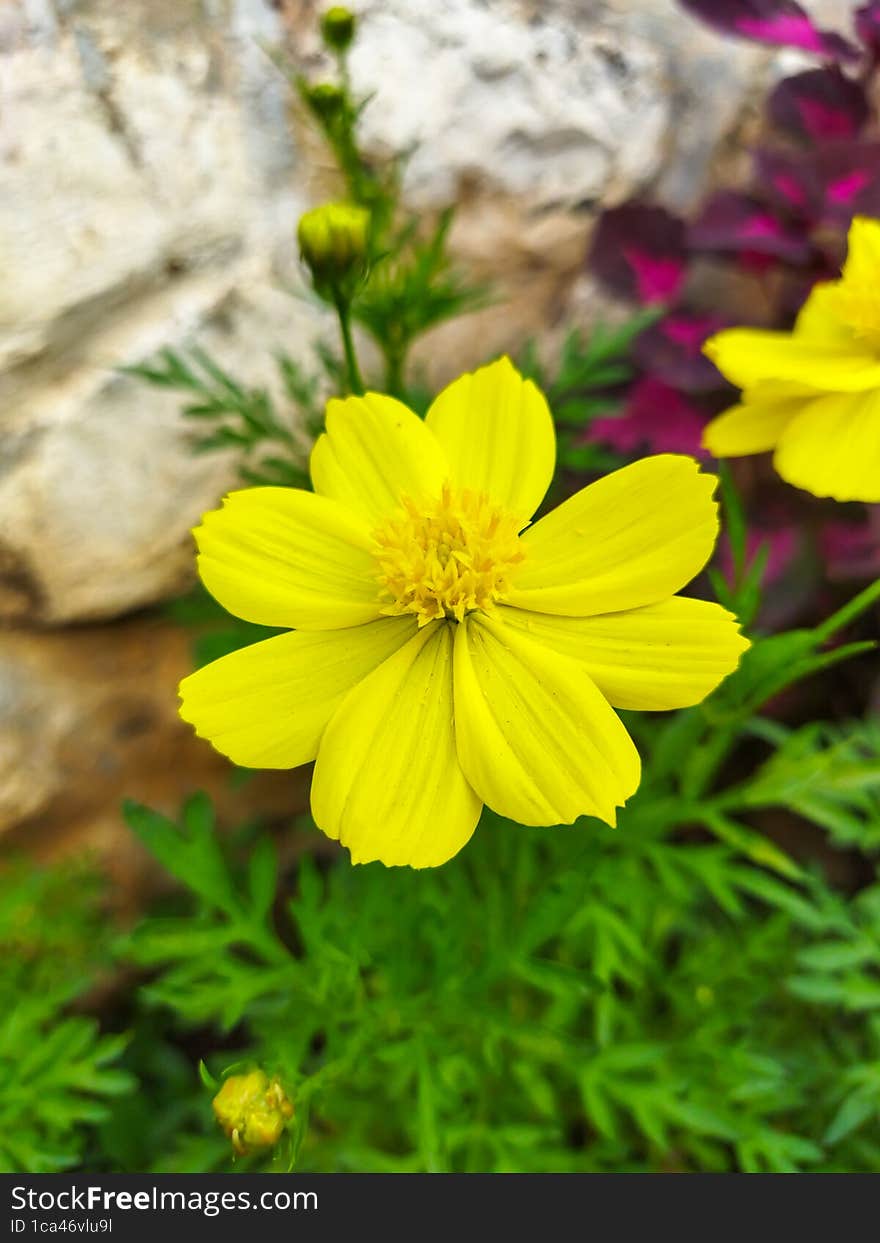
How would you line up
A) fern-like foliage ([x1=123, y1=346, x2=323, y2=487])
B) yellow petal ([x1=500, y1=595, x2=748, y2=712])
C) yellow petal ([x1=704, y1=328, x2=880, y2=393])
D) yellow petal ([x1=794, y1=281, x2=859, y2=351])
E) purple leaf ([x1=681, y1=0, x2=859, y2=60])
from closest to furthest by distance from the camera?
A: yellow petal ([x1=500, y1=595, x2=748, y2=712]) < yellow petal ([x1=704, y1=328, x2=880, y2=393]) < yellow petal ([x1=794, y1=281, x2=859, y2=351]) < fern-like foliage ([x1=123, y1=346, x2=323, y2=487]) < purple leaf ([x1=681, y1=0, x2=859, y2=60])

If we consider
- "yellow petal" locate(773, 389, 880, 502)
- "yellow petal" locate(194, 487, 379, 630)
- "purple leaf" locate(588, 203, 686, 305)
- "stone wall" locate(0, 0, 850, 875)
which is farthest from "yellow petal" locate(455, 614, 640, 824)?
"purple leaf" locate(588, 203, 686, 305)

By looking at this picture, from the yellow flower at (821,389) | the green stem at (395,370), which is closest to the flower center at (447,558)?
the yellow flower at (821,389)

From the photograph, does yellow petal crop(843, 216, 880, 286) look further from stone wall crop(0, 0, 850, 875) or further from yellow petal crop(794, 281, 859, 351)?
stone wall crop(0, 0, 850, 875)

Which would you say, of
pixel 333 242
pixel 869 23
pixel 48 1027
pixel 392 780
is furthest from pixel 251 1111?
pixel 869 23

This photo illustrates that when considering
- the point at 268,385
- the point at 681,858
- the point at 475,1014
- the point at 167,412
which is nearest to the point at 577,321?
the point at 268,385

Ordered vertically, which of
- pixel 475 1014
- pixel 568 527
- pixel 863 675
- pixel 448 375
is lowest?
pixel 863 675

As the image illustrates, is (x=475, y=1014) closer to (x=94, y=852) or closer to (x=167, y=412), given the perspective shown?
(x=94, y=852)
